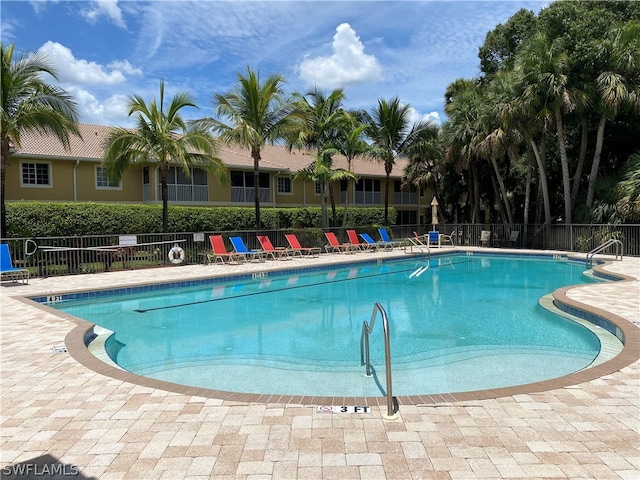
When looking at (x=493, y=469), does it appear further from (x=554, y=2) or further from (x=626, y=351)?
(x=554, y=2)

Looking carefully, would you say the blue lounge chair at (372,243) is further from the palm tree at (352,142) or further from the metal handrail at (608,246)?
the metal handrail at (608,246)

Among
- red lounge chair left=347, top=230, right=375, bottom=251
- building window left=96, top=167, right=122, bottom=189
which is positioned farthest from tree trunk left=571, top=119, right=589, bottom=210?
building window left=96, top=167, right=122, bottom=189

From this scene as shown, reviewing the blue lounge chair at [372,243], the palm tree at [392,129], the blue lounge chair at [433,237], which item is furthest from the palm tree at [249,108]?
the blue lounge chair at [433,237]

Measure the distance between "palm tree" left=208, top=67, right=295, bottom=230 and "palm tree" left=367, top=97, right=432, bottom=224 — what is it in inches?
309

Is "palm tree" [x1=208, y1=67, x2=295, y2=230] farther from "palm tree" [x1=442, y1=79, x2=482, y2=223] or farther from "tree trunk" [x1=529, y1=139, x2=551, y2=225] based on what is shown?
"tree trunk" [x1=529, y1=139, x2=551, y2=225]

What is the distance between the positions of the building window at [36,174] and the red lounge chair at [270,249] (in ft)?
36.0

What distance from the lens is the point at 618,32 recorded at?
62.7 feet

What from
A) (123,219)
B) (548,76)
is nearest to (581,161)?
(548,76)

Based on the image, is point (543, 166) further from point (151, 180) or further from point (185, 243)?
point (151, 180)

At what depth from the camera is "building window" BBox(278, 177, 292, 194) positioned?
3012 cm

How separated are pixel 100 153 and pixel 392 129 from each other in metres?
15.2

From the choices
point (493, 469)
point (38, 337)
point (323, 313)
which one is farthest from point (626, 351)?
point (38, 337)

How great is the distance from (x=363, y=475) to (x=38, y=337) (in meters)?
5.58

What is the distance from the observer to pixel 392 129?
25.8 meters
